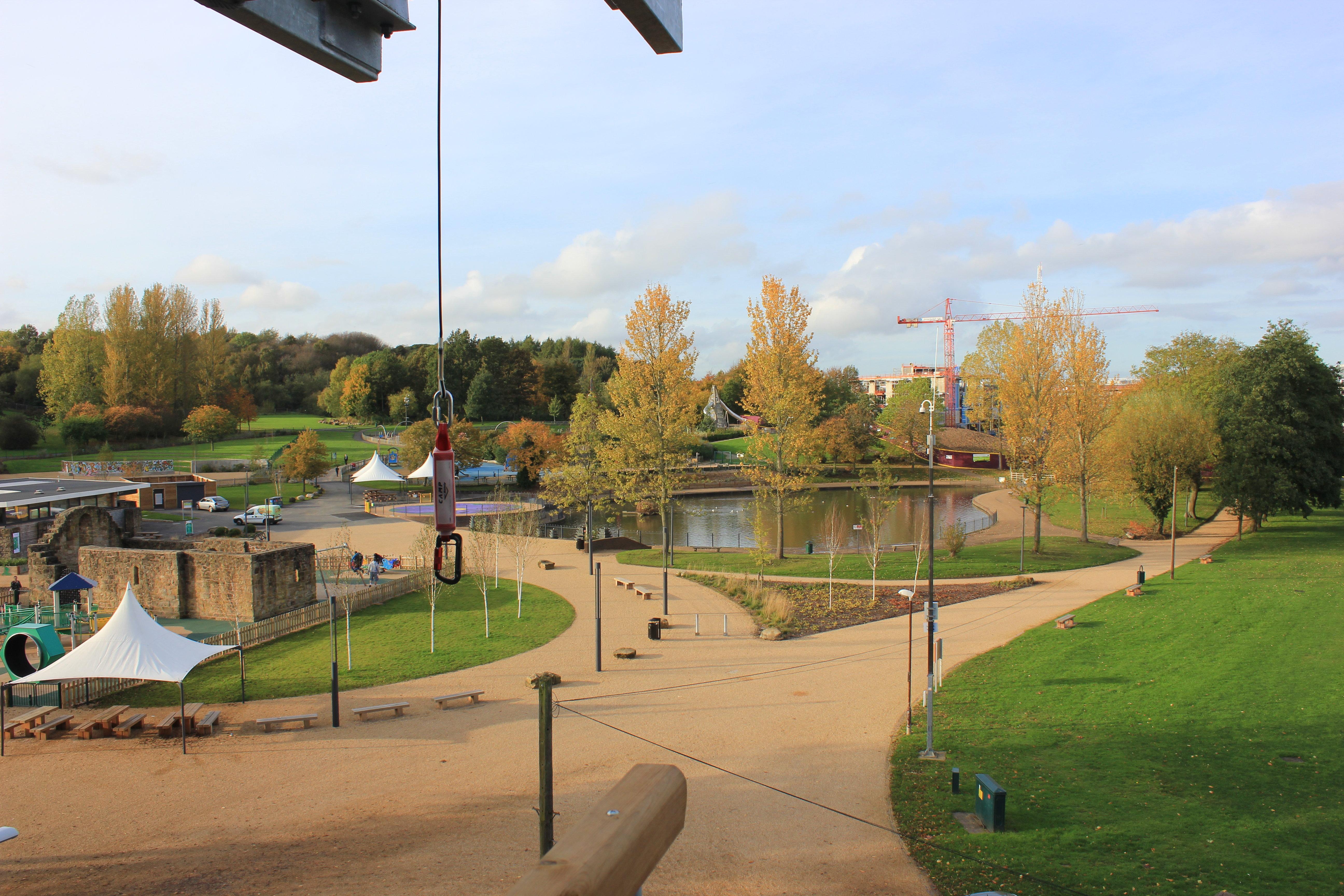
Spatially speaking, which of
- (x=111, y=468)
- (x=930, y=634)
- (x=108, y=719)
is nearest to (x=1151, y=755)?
(x=930, y=634)

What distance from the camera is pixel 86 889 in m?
9.44

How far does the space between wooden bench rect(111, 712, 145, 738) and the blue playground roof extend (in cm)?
1069

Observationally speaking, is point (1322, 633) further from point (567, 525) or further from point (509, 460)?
point (509, 460)

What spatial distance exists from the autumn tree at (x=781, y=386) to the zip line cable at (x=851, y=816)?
57.8ft

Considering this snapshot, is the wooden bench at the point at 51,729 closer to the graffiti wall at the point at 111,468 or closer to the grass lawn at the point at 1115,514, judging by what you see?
the graffiti wall at the point at 111,468

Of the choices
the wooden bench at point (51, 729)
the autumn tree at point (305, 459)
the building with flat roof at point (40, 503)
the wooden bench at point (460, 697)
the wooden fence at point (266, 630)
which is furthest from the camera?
the autumn tree at point (305, 459)

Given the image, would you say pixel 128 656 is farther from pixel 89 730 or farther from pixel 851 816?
pixel 851 816

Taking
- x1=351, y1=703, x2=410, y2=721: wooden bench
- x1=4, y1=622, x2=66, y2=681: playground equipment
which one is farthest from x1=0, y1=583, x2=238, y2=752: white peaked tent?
x1=351, y1=703, x2=410, y2=721: wooden bench

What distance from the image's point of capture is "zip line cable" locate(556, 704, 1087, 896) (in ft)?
30.2

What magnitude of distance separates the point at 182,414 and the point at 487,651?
70.6m

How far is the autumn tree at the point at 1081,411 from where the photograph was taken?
3369 cm

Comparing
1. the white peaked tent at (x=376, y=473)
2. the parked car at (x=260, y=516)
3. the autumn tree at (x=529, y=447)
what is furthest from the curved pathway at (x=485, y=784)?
the autumn tree at (x=529, y=447)

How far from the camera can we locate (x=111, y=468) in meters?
48.0

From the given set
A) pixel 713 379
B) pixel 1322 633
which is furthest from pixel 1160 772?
pixel 713 379
